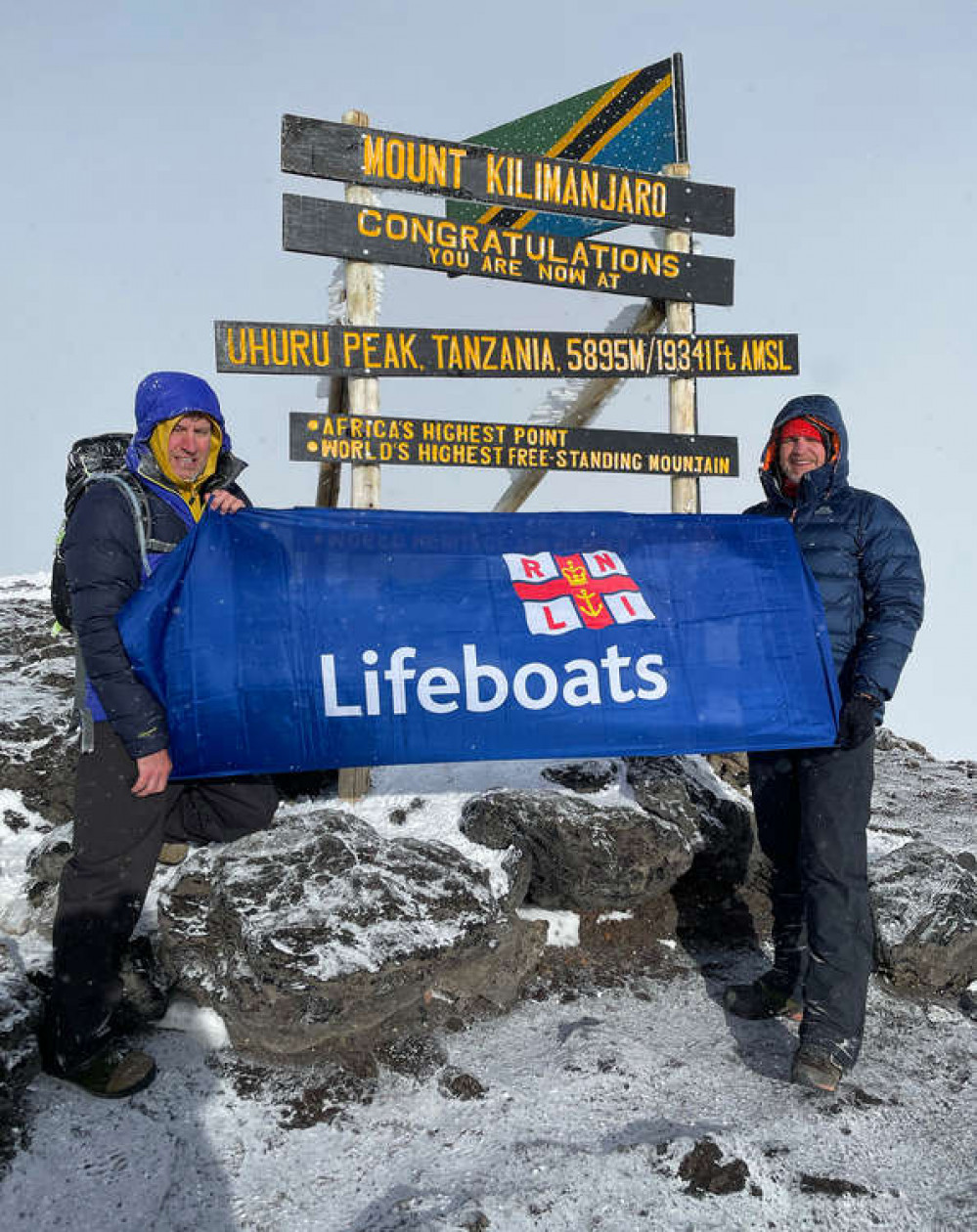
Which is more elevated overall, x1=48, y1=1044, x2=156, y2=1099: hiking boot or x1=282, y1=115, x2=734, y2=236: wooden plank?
x1=282, y1=115, x2=734, y2=236: wooden plank

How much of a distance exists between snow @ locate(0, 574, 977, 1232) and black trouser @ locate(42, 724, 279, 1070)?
0.25 m

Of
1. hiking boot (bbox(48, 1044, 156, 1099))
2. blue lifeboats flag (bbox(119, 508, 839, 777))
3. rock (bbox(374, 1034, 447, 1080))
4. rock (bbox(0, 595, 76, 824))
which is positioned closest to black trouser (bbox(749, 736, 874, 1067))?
blue lifeboats flag (bbox(119, 508, 839, 777))

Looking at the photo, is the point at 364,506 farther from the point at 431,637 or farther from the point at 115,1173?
the point at 115,1173

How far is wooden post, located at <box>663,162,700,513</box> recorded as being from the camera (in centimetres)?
661

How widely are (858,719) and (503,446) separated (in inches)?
131

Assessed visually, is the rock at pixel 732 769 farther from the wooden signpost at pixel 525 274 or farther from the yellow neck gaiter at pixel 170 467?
the yellow neck gaiter at pixel 170 467

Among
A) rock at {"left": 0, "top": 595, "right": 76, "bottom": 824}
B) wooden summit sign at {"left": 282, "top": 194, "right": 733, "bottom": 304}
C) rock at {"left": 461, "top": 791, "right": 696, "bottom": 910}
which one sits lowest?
rock at {"left": 461, "top": 791, "right": 696, "bottom": 910}

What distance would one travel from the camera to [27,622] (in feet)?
32.4

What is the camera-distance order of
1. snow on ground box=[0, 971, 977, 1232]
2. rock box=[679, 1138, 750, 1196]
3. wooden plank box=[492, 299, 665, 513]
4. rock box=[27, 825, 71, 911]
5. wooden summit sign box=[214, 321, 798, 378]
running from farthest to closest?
wooden plank box=[492, 299, 665, 513] → wooden summit sign box=[214, 321, 798, 378] → rock box=[27, 825, 71, 911] → rock box=[679, 1138, 750, 1196] → snow on ground box=[0, 971, 977, 1232]

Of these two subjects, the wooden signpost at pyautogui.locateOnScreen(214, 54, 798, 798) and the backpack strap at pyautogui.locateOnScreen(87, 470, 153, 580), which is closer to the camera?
the backpack strap at pyautogui.locateOnScreen(87, 470, 153, 580)

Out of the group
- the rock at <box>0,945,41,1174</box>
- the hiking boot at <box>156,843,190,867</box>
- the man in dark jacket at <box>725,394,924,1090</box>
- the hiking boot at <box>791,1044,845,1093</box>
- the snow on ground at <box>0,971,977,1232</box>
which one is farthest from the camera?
the hiking boot at <box>156,843,190,867</box>

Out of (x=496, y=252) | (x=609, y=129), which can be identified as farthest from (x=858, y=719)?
(x=609, y=129)

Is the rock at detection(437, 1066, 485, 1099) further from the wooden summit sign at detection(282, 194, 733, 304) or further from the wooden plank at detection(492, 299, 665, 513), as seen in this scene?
the wooden summit sign at detection(282, 194, 733, 304)

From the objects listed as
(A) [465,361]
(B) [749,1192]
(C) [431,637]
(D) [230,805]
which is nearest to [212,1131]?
(D) [230,805]
